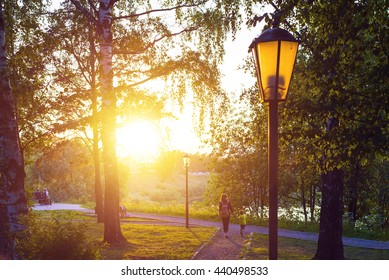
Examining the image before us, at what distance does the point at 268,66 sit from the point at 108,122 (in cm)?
846

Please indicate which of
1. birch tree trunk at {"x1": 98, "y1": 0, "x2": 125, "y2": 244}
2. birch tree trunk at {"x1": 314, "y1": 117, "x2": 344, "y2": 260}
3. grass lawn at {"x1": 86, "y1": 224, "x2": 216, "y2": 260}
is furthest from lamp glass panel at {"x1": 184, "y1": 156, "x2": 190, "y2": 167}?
birch tree trunk at {"x1": 314, "y1": 117, "x2": 344, "y2": 260}

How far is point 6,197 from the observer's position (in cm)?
802

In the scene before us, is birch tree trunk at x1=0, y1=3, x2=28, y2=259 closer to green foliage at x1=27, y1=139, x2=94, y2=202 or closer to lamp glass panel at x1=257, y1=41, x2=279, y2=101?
lamp glass panel at x1=257, y1=41, x2=279, y2=101

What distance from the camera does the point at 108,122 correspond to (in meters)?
12.5

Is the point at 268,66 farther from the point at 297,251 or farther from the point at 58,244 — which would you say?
the point at 297,251

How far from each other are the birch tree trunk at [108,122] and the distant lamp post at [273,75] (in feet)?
25.8

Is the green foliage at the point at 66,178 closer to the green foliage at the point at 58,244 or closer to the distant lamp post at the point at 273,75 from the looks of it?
the green foliage at the point at 58,244

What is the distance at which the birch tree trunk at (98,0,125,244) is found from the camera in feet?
39.9

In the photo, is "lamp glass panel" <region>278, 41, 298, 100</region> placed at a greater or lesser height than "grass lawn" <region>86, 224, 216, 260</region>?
greater

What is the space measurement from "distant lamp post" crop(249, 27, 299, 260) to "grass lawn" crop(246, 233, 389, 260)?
7878mm

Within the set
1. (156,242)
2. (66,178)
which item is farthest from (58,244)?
(66,178)

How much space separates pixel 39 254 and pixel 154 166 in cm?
637
